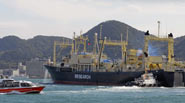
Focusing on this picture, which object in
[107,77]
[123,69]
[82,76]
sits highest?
[123,69]

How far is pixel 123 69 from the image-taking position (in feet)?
323

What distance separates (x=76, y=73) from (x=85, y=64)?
3.81 m

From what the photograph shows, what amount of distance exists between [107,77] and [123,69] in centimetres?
377

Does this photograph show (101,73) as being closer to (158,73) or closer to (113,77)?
(113,77)

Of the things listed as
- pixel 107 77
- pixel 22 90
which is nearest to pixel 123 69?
pixel 107 77

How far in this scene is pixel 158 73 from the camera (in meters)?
90.6

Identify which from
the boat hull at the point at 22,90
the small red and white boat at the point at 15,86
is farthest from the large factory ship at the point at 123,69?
the small red and white boat at the point at 15,86

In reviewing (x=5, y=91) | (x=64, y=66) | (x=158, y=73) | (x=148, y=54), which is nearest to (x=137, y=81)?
(x=158, y=73)

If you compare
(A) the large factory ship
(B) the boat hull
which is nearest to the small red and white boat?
(B) the boat hull

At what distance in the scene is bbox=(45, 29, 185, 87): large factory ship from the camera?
91194 mm

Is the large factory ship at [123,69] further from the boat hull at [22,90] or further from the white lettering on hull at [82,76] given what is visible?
the boat hull at [22,90]

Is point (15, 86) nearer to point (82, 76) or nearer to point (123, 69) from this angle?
point (123, 69)

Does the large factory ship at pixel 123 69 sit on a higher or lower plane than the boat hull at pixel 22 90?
higher

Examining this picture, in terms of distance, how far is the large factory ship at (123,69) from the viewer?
299ft
